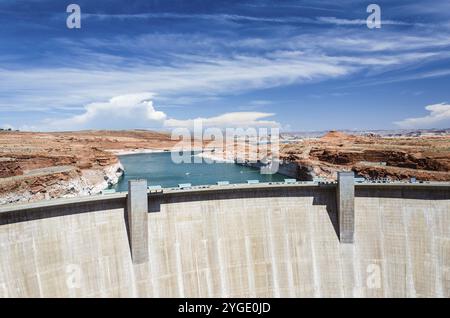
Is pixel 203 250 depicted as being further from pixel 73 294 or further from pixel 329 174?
pixel 329 174

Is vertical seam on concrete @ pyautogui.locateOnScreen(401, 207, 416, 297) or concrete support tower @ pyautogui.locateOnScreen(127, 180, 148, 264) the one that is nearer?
concrete support tower @ pyautogui.locateOnScreen(127, 180, 148, 264)

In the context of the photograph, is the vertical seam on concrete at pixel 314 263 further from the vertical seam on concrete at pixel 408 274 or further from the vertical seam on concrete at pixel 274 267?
the vertical seam on concrete at pixel 408 274

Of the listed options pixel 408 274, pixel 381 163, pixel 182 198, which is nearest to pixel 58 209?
pixel 182 198

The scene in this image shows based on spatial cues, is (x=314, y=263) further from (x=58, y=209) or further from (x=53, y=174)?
(x=53, y=174)

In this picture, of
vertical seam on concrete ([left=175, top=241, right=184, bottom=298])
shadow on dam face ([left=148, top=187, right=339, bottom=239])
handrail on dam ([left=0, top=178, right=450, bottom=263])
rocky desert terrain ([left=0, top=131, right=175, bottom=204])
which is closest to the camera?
handrail on dam ([left=0, top=178, right=450, bottom=263])

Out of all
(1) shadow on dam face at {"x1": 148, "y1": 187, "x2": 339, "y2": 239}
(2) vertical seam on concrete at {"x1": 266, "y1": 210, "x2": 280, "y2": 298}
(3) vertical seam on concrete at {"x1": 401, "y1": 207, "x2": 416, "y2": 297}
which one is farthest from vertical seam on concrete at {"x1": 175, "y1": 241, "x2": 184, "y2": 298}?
(3) vertical seam on concrete at {"x1": 401, "y1": 207, "x2": 416, "y2": 297}

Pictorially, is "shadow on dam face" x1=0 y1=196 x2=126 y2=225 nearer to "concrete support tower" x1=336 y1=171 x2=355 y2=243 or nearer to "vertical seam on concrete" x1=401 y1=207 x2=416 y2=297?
"concrete support tower" x1=336 y1=171 x2=355 y2=243
